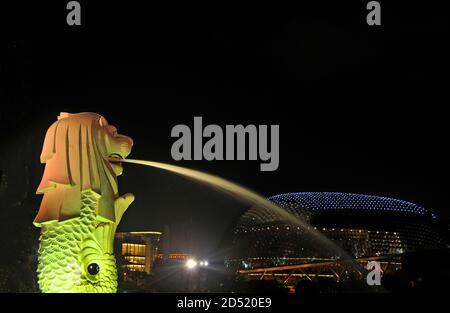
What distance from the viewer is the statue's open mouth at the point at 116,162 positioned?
12.5 meters

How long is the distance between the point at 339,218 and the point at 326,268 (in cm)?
1506

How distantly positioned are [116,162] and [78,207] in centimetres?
151

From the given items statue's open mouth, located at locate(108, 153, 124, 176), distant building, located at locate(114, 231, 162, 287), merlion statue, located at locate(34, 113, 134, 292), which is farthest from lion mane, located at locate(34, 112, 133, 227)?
distant building, located at locate(114, 231, 162, 287)

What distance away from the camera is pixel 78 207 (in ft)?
37.8

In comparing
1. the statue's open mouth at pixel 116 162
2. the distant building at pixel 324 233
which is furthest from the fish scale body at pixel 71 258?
the distant building at pixel 324 233

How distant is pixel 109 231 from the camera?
12.0 meters

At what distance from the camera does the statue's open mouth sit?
1246 centimetres

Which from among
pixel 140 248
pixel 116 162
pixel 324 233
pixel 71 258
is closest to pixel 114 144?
pixel 116 162

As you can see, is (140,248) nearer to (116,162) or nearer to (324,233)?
(324,233)

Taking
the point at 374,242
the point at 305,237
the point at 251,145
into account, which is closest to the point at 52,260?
the point at 251,145

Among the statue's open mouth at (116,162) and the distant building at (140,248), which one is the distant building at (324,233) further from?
the statue's open mouth at (116,162)

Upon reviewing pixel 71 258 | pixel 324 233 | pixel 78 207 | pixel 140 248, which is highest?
pixel 324 233

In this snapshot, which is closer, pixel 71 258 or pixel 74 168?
pixel 71 258
